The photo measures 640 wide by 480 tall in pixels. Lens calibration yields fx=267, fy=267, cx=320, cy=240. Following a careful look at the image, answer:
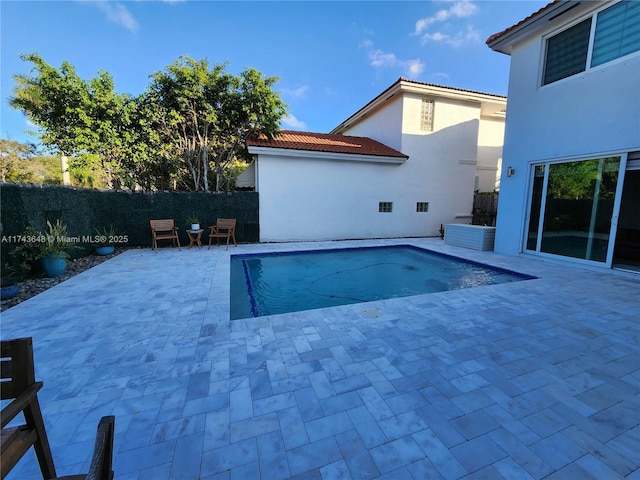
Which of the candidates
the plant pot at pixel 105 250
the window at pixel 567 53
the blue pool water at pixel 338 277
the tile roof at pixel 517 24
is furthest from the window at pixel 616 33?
the plant pot at pixel 105 250

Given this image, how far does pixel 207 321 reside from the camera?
10.9 feet

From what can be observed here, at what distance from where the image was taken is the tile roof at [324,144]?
9.41 metres

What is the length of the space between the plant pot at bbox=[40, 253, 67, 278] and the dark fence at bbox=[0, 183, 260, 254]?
1.89 ft

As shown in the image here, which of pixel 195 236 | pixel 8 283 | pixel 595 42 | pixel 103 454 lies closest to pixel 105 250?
pixel 195 236

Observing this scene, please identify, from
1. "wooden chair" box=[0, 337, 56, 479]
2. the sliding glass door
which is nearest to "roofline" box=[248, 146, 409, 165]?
the sliding glass door

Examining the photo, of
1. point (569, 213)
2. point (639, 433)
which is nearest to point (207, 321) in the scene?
point (639, 433)

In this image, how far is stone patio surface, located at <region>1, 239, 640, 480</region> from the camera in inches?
61.4

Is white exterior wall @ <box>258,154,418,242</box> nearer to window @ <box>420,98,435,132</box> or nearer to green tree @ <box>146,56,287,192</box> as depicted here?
green tree @ <box>146,56,287,192</box>

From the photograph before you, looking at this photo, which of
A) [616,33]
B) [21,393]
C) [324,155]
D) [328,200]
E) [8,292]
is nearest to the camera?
[21,393]

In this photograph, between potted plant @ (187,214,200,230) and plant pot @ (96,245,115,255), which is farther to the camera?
potted plant @ (187,214,200,230)

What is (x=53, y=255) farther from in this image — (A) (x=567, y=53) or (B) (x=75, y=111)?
(A) (x=567, y=53)

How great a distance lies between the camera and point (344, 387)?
2.17 m

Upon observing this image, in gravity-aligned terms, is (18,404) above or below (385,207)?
below

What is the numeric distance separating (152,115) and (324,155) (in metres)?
5.96
